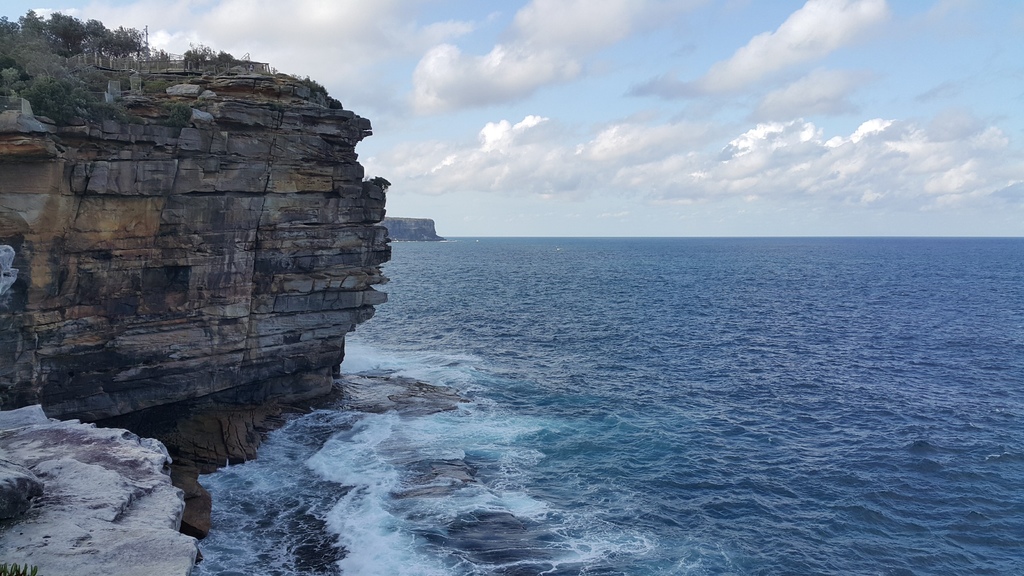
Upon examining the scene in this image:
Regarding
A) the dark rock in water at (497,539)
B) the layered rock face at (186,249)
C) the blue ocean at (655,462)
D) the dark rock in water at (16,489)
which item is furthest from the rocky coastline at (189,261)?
the dark rock in water at (497,539)

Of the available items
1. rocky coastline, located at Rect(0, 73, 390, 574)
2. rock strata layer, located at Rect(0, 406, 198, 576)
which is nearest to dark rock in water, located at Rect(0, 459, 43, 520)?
rock strata layer, located at Rect(0, 406, 198, 576)

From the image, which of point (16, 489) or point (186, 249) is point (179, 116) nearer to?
point (186, 249)

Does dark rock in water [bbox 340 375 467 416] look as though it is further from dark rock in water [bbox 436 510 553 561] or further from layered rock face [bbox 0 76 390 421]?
dark rock in water [bbox 436 510 553 561]

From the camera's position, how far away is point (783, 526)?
2767cm

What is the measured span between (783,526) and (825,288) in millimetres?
88661

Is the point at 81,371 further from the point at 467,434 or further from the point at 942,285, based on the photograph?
the point at 942,285

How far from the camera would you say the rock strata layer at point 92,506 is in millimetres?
15688

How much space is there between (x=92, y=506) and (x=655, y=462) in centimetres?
2476

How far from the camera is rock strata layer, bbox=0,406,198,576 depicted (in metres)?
15.7

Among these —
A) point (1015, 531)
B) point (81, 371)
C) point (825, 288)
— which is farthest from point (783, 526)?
point (825, 288)

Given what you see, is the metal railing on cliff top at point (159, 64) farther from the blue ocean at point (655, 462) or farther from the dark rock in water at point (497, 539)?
the dark rock in water at point (497, 539)

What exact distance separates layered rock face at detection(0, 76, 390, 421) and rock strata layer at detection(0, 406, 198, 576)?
25.2ft

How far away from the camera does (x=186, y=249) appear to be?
110 feet

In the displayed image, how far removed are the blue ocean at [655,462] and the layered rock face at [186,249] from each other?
611 cm
